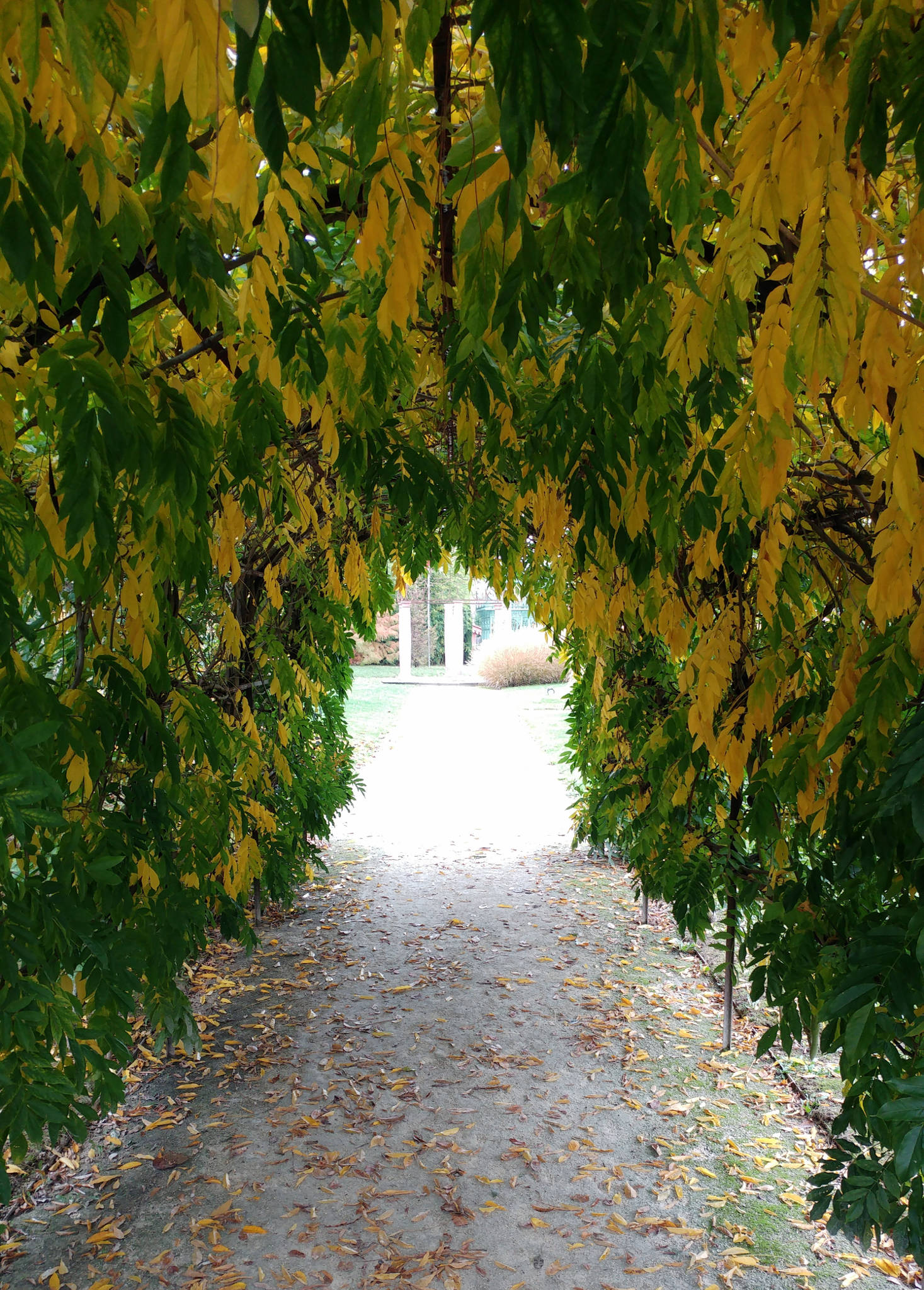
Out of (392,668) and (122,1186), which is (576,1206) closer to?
(122,1186)

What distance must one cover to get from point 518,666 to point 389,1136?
15926 millimetres

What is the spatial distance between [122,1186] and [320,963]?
6.07ft

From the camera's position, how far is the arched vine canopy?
75 centimetres

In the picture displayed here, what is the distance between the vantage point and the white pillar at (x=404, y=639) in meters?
20.8

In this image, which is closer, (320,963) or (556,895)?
(320,963)

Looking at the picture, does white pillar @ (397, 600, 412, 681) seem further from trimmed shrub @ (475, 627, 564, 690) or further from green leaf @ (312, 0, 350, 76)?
green leaf @ (312, 0, 350, 76)

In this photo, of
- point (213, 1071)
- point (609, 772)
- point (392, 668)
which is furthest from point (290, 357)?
point (392, 668)

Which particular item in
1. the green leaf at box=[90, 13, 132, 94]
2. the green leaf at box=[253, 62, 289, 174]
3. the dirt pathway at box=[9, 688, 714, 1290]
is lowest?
the dirt pathway at box=[9, 688, 714, 1290]

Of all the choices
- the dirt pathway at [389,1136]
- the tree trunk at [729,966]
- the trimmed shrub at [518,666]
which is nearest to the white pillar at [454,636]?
the trimmed shrub at [518,666]

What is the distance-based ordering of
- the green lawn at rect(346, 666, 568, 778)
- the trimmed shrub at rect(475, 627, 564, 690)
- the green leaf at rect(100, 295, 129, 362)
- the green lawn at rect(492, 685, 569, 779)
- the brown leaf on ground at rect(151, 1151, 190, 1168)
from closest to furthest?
the green leaf at rect(100, 295, 129, 362), the brown leaf on ground at rect(151, 1151, 190, 1168), the green lawn at rect(492, 685, 569, 779), the green lawn at rect(346, 666, 568, 778), the trimmed shrub at rect(475, 627, 564, 690)

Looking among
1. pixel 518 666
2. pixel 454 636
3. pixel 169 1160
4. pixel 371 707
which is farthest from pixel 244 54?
pixel 454 636

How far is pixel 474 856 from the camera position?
256 inches

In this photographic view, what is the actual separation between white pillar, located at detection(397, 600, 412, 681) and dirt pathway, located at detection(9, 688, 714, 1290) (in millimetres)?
15634

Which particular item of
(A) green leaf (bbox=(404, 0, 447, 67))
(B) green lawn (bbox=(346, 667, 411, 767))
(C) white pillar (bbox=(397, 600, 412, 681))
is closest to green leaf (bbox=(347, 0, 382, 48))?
(A) green leaf (bbox=(404, 0, 447, 67))
